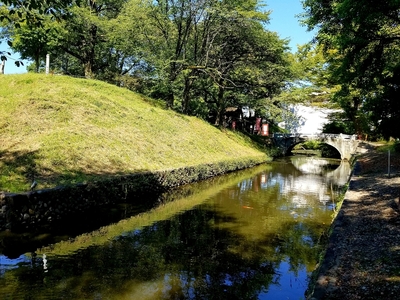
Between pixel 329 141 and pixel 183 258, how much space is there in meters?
35.3

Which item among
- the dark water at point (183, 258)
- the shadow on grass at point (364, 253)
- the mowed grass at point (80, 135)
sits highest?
the mowed grass at point (80, 135)

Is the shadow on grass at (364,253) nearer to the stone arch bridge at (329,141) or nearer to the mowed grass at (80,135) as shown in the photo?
the mowed grass at (80,135)

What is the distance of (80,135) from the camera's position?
15.4 meters

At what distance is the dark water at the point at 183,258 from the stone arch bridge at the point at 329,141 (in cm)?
2715

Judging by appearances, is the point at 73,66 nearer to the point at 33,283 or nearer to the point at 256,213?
the point at 256,213

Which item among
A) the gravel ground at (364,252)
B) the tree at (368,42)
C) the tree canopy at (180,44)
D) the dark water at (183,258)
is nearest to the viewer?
the gravel ground at (364,252)

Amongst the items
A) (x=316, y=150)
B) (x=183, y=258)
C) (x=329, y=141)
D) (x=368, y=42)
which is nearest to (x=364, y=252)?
(x=183, y=258)

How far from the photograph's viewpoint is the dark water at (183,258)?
632 cm

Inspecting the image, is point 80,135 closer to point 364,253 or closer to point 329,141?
point 364,253

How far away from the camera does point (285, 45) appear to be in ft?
108

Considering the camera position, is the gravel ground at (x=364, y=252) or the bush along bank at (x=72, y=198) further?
the bush along bank at (x=72, y=198)

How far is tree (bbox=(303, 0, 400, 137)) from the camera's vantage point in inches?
441

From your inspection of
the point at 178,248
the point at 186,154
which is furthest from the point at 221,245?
the point at 186,154

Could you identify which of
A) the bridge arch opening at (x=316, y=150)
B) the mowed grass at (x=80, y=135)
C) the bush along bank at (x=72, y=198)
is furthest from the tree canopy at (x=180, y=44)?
the bridge arch opening at (x=316, y=150)
